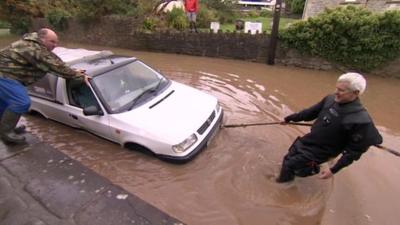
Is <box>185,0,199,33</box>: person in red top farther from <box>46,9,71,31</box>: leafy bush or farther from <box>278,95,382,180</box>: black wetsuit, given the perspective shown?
<box>278,95,382,180</box>: black wetsuit

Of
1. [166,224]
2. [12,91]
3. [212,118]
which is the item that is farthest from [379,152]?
[12,91]

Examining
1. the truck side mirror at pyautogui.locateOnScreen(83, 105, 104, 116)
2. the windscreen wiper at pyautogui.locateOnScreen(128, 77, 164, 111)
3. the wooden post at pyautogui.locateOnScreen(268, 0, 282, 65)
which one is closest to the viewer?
the truck side mirror at pyautogui.locateOnScreen(83, 105, 104, 116)

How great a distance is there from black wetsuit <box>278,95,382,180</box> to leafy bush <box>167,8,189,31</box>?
12090 millimetres

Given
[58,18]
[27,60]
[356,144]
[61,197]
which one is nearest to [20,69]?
[27,60]

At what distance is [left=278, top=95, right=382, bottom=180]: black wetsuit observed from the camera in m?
3.05

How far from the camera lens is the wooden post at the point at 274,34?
11.3m

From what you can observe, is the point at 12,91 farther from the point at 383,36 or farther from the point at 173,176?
the point at 383,36

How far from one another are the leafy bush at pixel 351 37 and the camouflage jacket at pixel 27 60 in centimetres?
904

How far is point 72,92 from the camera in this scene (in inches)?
199

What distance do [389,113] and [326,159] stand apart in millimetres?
4603

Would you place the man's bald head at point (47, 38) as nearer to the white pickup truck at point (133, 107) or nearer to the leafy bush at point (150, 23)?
the white pickup truck at point (133, 107)

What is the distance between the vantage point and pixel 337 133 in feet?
10.8

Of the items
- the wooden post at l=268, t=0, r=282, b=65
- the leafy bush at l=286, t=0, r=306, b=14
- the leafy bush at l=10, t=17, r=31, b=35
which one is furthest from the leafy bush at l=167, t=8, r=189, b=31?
the leafy bush at l=286, t=0, r=306, b=14

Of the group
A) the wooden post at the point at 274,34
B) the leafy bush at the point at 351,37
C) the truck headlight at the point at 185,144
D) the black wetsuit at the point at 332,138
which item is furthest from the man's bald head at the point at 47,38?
the leafy bush at the point at 351,37
